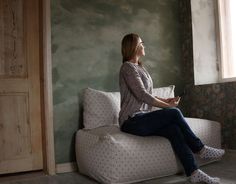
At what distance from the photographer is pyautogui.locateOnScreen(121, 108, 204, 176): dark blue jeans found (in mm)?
2186

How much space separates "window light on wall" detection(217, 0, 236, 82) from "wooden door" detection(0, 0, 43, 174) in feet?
6.63

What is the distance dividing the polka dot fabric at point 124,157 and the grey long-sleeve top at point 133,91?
0.63 feet

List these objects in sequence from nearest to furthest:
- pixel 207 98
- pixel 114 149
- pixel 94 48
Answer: pixel 114 149 < pixel 94 48 < pixel 207 98

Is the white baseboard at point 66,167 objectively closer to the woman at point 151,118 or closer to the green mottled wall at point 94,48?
the green mottled wall at point 94,48

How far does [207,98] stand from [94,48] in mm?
1324

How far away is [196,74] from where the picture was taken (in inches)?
134

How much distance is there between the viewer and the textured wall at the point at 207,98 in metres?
3.01

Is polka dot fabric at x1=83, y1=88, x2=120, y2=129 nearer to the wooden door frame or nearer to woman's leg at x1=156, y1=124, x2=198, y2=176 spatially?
the wooden door frame

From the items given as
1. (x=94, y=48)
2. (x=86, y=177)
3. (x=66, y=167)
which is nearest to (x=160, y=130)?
(x=86, y=177)

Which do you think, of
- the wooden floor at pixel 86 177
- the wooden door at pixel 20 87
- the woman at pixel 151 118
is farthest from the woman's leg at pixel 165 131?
the wooden door at pixel 20 87

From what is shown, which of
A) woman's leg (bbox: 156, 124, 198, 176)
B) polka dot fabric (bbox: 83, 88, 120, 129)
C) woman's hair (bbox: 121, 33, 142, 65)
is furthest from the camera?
polka dot fabric (bbox: 83, 88, 120, 129)

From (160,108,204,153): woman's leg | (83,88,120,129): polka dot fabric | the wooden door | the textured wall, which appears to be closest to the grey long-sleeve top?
(160,108,204,153): woman's leg

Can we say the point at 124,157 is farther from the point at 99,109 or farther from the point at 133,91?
the point at 99,109

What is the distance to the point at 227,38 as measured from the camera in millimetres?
3438
